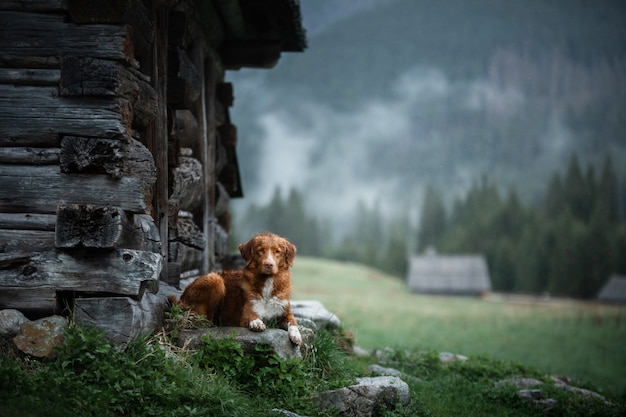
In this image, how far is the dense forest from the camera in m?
65.4

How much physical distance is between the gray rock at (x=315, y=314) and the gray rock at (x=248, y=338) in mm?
2087

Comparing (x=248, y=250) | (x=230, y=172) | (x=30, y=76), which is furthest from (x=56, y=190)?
(x=230, y=172)

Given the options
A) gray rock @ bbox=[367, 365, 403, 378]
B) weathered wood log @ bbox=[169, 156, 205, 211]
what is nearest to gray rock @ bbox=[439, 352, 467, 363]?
gray rock @ bbox=[367, 365, 403, 378]

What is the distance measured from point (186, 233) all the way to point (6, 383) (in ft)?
12.9

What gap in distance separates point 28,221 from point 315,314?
446 centimetres

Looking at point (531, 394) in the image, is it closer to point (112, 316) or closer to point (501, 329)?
point (112, 316)

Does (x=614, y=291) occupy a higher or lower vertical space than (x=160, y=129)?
lower

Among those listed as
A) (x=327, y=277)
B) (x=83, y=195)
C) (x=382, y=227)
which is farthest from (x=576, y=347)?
(x=382, y=227)

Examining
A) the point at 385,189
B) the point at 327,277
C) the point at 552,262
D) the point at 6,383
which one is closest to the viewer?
the point at 6,383

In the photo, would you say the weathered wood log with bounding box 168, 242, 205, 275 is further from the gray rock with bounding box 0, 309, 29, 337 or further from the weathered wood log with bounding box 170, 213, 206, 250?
the gray rock with bounding box 0, 309, 29, 337

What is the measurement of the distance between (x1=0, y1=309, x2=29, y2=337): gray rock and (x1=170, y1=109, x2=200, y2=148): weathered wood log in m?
3.02

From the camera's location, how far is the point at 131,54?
6668 millimetres

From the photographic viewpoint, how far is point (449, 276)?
61125 millimetres

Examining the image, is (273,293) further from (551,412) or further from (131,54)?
(551,412)
